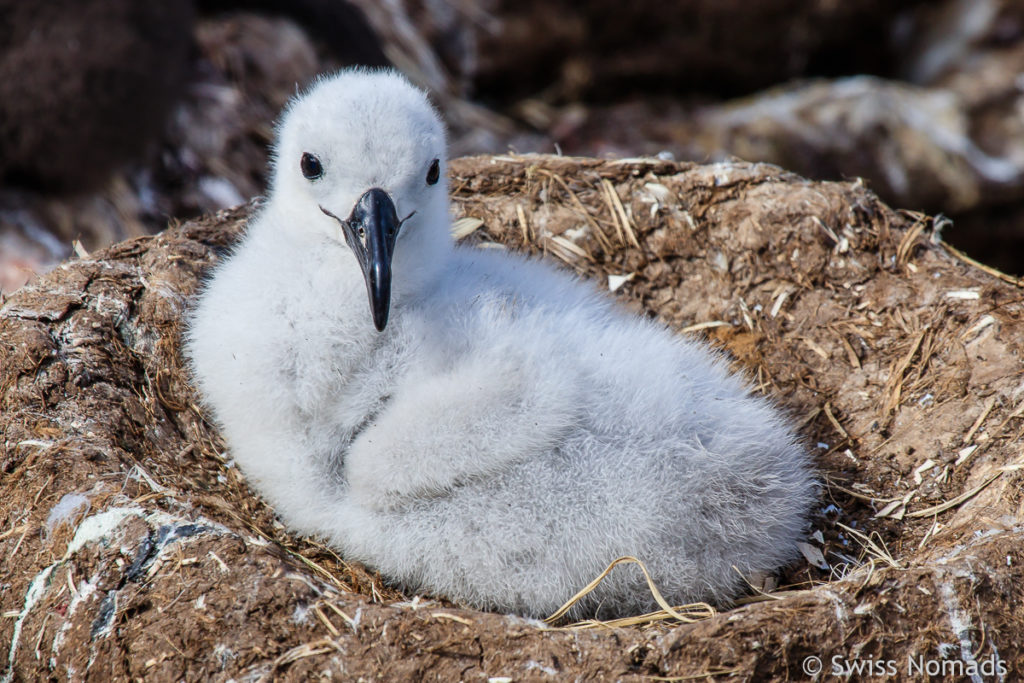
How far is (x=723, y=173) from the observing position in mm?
4086

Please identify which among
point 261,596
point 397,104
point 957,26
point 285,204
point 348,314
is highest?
point 957,26

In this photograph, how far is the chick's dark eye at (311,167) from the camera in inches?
106

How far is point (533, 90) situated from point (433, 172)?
5738 mm

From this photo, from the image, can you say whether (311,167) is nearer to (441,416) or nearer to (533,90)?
(441,416)

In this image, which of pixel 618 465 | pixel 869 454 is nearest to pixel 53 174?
pixel 618 465

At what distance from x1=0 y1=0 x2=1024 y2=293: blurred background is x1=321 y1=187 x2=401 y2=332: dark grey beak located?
3318 mm

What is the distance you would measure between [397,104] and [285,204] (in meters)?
0.47

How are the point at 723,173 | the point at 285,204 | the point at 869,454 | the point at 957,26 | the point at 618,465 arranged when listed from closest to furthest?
1. the point at 618,465
2. the point at 285,204
3. the point at 869,454
4. the point at 723,173
5. the point at 957,26

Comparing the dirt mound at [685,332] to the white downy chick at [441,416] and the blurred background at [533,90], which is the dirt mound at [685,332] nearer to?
the white downy chick at [441,416]

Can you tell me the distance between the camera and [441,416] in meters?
2.62

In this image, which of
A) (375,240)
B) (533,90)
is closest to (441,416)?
(375,240)

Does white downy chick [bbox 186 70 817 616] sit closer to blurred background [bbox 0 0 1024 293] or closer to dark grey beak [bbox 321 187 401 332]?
dark grey beak [bbox 321 187 401 332]

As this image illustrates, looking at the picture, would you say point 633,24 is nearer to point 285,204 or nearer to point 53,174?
point 53,174

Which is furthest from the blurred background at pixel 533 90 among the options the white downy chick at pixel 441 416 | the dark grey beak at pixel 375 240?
the dark grey beak at pixel 375 240
